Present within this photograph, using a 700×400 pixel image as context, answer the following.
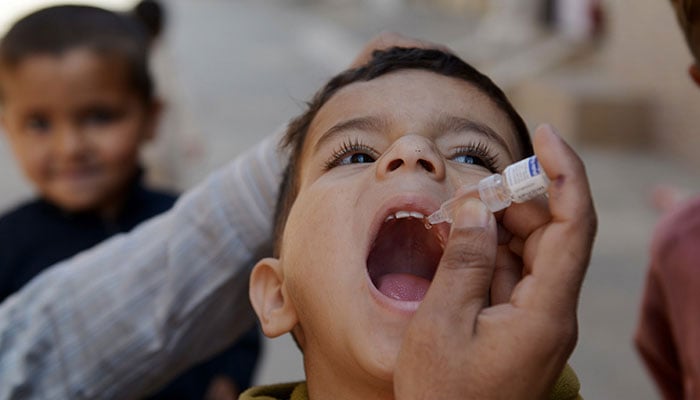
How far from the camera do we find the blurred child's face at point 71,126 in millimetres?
2627

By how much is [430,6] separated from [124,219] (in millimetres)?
12311

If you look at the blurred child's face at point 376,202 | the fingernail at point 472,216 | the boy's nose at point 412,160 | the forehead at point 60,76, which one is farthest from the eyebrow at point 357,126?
the forehead at point 60,76

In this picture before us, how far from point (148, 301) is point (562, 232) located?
3.18ft

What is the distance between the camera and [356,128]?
4.99ft

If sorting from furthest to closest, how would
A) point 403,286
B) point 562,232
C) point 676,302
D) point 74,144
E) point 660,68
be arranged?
point 660,68 < point 74,144 < point 676,302 < point 403,286 < point 562,232

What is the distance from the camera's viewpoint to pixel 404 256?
58.2 inches

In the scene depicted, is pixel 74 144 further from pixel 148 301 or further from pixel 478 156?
pixel 478 156

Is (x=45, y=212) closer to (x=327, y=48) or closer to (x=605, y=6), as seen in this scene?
(x=605, y=6)

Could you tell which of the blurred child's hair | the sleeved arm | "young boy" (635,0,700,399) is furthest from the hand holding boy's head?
"young boy" (635,0,700,399)

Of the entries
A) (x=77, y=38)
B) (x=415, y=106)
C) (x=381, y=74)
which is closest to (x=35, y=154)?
(x=77, y=38)

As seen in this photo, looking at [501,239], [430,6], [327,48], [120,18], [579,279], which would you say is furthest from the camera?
[430,6]

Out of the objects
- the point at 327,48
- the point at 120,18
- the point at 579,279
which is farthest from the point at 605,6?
the point at 579,279

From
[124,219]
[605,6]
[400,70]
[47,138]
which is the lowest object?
[605,6]

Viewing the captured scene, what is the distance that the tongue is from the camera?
4.57 ft
